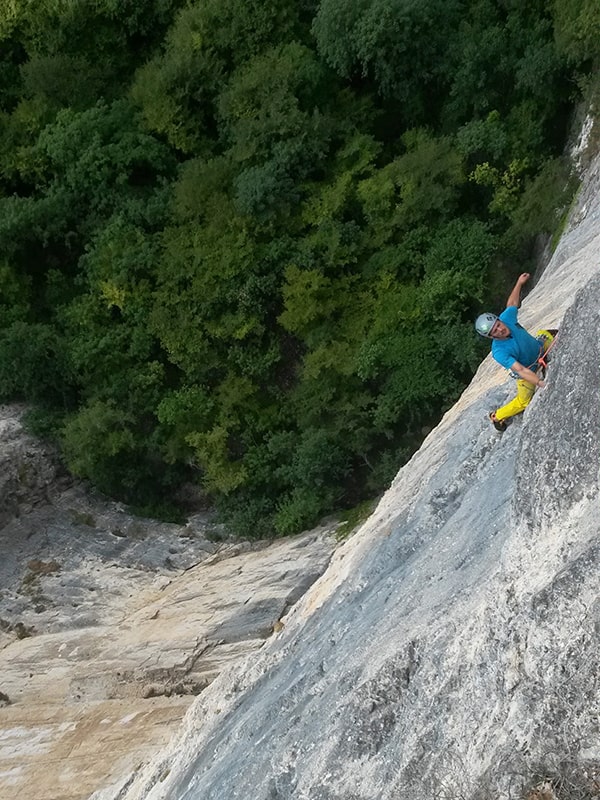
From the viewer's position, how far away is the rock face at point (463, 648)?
19.4 feet

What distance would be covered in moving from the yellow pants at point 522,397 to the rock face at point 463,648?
0.68 feet

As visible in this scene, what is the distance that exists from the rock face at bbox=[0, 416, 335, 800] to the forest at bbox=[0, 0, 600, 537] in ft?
3.29

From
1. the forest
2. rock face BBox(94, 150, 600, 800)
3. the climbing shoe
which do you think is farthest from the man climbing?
the forest

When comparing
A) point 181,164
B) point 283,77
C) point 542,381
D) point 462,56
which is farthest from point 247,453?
point 542,381

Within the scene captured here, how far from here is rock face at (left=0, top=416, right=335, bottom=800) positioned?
14.9m

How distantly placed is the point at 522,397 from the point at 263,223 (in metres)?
12.8

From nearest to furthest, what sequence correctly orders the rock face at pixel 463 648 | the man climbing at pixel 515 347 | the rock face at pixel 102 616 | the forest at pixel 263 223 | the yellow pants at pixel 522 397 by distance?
1. the rock face at pixel 463 648
2. the man climbing at pixel 515 347
3. the yellow pants at pixel 522 397
4. the rock face at pixel 102 616
5. the forest at pixel 263 223

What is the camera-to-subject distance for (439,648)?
7.17 meters

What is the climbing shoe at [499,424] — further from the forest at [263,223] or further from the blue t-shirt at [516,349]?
the forest at [263,223]

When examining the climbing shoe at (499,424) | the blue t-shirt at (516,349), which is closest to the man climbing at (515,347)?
the blue t-shirt at (516,349)

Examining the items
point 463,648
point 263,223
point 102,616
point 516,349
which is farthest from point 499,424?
point 102,616

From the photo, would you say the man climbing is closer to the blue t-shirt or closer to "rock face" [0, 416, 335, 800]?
the blue t-shirt

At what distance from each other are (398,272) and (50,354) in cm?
988

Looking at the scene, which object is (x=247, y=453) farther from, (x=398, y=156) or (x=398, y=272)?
(x=398, y=156)
